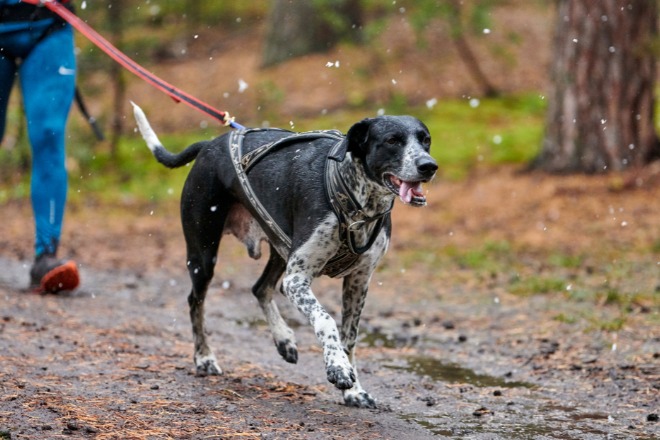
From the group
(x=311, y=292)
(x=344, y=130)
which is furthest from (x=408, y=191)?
(x=344, y=130)

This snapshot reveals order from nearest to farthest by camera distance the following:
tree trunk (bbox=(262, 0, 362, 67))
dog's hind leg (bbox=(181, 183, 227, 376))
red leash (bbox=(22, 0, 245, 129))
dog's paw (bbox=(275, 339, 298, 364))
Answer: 1. dog's paw (bbox=(275, 339, 298, 364))
2. dog's hind leg (bbox=(181, 183, 227, 376))
3. red leash (bbox=(22, 0, 245, 129))
4. tree trunk (bbox=(262, 0, 362, 67))

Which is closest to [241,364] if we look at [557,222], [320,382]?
[320,382]

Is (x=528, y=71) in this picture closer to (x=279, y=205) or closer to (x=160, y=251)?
(x=160, y=251)

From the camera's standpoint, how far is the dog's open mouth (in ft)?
13.9

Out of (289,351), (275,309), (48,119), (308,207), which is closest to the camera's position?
(308,207)

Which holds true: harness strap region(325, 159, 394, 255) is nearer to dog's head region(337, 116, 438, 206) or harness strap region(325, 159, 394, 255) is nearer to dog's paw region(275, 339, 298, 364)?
dog's head region(337, 116, 438, 206)

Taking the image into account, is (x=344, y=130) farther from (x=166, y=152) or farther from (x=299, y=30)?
(x=166, y=152)

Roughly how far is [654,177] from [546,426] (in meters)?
7.38

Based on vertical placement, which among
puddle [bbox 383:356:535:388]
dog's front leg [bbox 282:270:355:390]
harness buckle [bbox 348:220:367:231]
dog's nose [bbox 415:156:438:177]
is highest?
dog's nose [bbox 415:156:438:177]

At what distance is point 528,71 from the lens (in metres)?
19.4

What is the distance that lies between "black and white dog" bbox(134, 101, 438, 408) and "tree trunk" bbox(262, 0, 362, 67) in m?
14.6

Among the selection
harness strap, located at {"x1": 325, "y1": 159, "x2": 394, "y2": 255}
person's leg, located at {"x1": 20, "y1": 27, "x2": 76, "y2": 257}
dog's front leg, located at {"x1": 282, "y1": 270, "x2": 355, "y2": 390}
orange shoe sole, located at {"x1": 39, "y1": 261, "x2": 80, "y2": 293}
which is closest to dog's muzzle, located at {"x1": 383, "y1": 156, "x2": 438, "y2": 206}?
harness strap, located at {"x1": 325, "y1": 159, "x2": 394, "y2": 255}

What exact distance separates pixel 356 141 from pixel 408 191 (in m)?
0.41

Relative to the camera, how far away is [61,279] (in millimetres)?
7086
